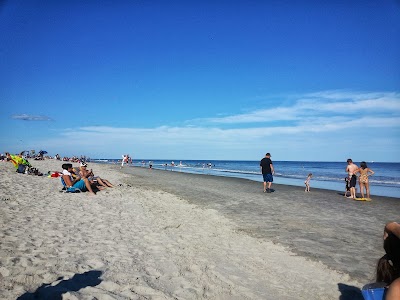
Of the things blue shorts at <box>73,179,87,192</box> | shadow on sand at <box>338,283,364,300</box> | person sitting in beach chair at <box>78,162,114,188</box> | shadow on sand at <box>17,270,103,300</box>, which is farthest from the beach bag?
shadow on sand at <box>338,283,364,300</box>

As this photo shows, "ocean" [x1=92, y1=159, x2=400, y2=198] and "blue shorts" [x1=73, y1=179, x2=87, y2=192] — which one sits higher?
"blue shorts" [x1=73, y1=179, x2=87, y2=192]

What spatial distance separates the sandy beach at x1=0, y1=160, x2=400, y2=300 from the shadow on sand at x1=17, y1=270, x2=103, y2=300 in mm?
13

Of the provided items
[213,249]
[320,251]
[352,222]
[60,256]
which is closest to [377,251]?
[320,251]

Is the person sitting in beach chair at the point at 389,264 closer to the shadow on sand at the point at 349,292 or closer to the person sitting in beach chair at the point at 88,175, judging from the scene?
the shadow on sand at the point at 349,292

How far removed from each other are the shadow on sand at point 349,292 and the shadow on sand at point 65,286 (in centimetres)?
363

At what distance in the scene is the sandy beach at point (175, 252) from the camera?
3.74m

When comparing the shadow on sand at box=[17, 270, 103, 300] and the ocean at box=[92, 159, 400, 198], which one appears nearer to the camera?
the shadow on sand at box=[17, 270, 103, 300]

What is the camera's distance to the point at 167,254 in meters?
5.08

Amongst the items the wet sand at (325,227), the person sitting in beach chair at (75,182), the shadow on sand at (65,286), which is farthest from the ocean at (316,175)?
the shadow on sand at (65,286)

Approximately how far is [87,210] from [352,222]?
8.56 m

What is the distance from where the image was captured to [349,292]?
403 cm

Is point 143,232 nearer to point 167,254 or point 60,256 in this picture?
point 167,254

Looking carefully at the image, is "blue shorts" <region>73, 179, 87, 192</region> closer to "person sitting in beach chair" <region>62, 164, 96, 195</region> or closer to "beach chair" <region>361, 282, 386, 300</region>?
"person sitting in beach chair" <region>62, 164, 96, 195</region>

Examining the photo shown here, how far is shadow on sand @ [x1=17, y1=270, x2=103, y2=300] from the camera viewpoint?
127 inches
